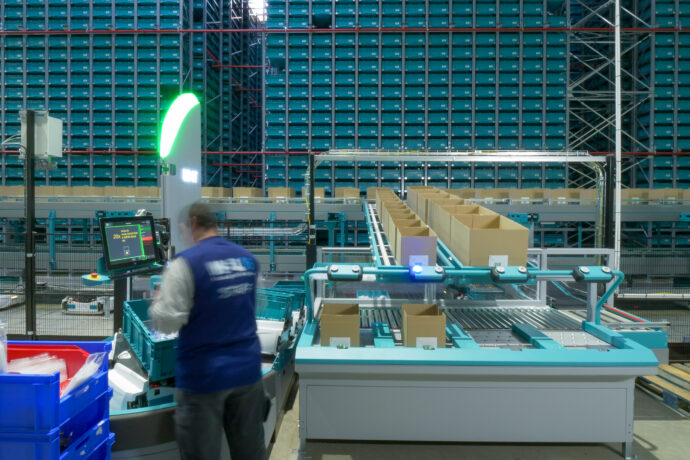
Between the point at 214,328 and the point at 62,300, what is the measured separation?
673cm

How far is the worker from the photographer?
6.68 feet

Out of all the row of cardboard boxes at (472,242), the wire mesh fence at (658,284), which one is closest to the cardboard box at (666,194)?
the wire mesh fence at (658,284)

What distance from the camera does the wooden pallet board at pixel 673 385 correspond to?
12.9 ft

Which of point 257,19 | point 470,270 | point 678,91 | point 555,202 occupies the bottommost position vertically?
point 470,270

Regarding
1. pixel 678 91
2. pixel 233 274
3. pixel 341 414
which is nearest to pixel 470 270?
pixel 341 414

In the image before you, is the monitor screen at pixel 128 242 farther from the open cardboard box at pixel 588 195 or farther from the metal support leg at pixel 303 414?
the open cardboard box at pixel 588 195

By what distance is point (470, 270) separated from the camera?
3.04 meters

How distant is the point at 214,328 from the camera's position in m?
2.06

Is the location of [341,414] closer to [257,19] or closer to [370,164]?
[370,164]

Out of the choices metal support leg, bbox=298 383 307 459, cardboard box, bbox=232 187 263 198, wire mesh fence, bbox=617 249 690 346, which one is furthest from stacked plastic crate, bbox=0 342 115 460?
cardboard box, bbox=232 187 263 198

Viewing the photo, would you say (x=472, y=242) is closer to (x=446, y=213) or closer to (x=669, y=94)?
(x=446, y=213)

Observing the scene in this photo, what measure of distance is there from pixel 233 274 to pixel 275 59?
Result: 11.7m

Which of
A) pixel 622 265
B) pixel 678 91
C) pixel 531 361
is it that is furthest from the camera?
pixel 678 91

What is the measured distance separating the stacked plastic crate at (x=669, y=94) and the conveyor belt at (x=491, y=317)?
10.4m
